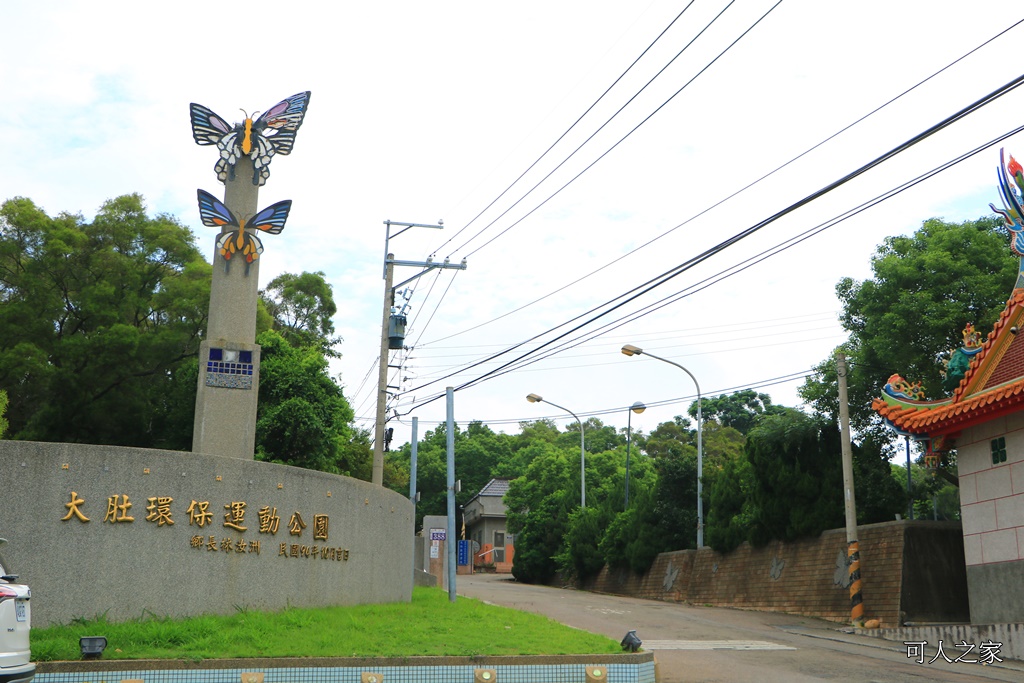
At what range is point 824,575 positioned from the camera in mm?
22609

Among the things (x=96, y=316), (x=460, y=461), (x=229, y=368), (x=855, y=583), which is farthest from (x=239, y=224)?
(x=460, y=461)

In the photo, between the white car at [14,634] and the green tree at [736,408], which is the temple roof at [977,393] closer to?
the white car at [14,634]

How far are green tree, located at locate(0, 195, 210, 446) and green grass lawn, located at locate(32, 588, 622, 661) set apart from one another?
44.8 ft

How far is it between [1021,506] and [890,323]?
22.5ft

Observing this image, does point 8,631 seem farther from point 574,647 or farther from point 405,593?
point 405,593

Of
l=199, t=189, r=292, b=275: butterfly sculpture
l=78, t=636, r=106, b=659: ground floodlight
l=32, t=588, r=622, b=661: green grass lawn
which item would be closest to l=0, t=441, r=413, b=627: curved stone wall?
l=32, t=588, r=622, b=661: green grass lawn

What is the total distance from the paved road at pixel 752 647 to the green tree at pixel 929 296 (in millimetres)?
6427

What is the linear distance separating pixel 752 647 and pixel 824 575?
7.16 meters

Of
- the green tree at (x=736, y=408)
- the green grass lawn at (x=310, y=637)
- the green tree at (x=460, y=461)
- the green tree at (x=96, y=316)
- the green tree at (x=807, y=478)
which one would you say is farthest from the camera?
the green tree at (x=736, y=408)

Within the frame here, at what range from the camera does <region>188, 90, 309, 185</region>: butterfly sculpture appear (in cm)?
1759

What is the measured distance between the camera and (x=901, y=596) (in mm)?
19781

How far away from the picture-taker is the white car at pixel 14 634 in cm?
731

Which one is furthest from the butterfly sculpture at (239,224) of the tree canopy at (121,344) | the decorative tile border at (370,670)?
the tree canopy at (121,344)

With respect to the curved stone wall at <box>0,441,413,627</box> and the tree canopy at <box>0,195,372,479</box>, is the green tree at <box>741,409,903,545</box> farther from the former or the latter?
the curved stone wall at <box>0,441,413,627</box>
